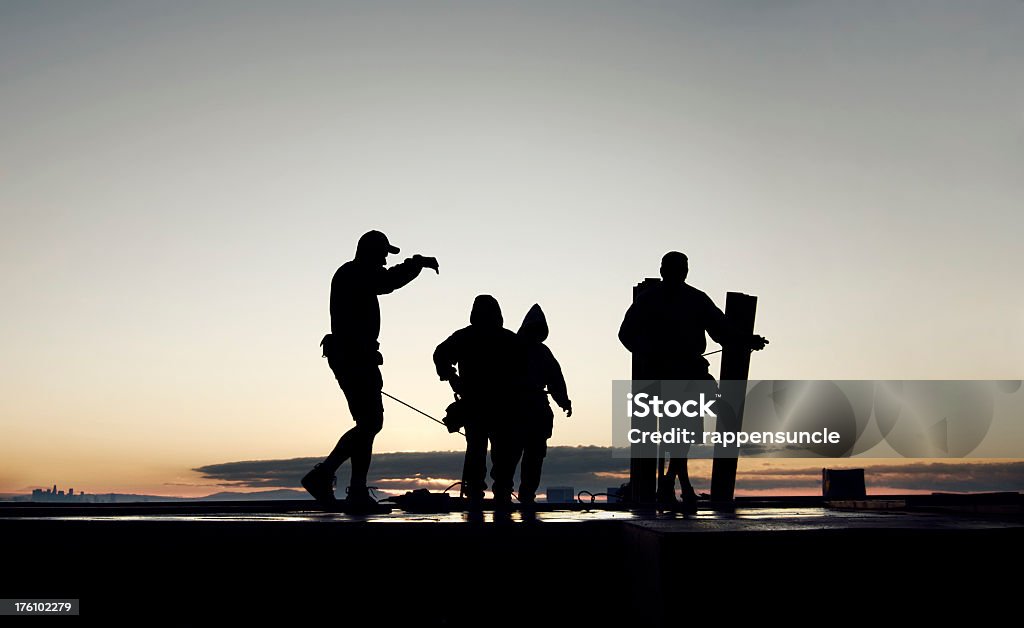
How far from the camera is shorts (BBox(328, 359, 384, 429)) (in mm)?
7934

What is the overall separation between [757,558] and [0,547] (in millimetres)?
4270

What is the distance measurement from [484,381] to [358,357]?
1131 mm

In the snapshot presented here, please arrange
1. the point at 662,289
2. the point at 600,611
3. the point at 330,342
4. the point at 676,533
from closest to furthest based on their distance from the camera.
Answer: the point at 676,533, the point at 600,611, the point at 330,342, the point at 662,289

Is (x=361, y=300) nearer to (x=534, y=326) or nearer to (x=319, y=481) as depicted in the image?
(x=319, y=481)

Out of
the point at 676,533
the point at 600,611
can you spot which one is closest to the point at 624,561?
the point at 600,611

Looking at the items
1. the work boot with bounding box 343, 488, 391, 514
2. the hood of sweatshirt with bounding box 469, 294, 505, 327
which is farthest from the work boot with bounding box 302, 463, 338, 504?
the hood of sweatshirt with bounding box 469, 294, 505, 327

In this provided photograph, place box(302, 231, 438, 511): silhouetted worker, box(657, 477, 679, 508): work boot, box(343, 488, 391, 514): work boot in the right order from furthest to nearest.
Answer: box(657, 477, 679, 508): work boot, box(302, 231, 438, 511): silhouetted worker, box(343, 488, 391, 514): work boot

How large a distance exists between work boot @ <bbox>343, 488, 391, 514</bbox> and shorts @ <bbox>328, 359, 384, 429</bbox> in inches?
22.5

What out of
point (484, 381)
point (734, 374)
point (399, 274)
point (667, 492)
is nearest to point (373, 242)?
point (399, 274)

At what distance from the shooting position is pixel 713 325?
9508mm

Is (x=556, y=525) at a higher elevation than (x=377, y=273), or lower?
lower

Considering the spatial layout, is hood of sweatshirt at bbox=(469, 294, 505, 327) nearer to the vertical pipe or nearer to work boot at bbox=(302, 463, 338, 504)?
work boot at bbox=(302, 463, 338, 504)

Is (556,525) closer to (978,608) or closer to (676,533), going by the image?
(676,533)

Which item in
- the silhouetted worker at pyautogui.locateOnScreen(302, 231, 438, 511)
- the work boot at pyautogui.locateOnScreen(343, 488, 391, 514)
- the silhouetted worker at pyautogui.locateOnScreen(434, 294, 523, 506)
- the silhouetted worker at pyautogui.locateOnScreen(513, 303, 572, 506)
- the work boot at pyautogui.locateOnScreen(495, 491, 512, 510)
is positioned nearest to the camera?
the work boot at pyautogui.locateOnScreen(343, 488, 391, 514)
